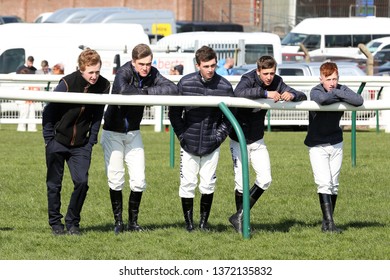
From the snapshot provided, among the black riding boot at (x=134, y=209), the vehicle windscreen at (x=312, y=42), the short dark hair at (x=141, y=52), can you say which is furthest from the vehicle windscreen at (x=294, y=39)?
the short dark hair at (x=141, y=52)

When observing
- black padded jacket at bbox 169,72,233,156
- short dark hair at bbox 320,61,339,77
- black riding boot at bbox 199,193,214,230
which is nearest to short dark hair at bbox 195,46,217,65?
black padded jacket at bbox 169,72,233,156

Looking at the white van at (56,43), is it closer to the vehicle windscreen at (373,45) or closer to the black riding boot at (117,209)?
the vehicle windscreen at (373,45)

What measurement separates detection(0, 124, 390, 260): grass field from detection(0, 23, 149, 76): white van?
12662 millimetres

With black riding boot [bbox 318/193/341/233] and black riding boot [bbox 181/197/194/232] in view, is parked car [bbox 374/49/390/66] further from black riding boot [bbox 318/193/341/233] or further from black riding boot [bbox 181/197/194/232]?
black riding boot [bbox 181/197/194/232]

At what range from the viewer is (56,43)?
1264 inches

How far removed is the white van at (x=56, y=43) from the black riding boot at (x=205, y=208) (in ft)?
64.5

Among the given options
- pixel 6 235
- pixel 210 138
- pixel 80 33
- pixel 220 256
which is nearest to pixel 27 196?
pixel 6 235

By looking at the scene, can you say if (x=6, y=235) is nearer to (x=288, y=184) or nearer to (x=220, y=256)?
(x=220, y=256)

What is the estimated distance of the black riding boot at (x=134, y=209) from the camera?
11.0m

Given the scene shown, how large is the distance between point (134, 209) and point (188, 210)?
1.68 ft

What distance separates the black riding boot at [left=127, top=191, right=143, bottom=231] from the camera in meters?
11.0

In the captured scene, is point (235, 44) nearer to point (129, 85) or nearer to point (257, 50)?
point (257, 50)

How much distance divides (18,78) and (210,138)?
662 cm

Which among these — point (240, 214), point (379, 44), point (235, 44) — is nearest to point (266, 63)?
→ point (240, 214)
